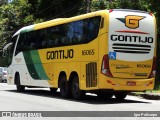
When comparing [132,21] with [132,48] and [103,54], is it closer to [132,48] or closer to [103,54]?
[132,48]

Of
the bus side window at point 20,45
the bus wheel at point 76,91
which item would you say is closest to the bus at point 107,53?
the bus wheel at point 76,91

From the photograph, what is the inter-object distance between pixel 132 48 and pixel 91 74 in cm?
195

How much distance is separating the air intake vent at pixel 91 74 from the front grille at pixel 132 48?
1104 mm

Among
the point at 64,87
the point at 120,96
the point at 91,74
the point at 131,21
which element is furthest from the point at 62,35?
the point at 131,21

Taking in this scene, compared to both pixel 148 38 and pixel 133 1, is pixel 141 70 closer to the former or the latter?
pixel 148 38

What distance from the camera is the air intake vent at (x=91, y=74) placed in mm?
17719

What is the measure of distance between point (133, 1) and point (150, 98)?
12.1 m

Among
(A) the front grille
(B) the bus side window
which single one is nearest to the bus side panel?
(A) the front grille

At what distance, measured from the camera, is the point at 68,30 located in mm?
19984

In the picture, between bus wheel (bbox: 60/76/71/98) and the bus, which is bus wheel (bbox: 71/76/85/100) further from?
bus wheel (bbox: 60/76/71/98)

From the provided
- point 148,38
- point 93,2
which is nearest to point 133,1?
point 93,2

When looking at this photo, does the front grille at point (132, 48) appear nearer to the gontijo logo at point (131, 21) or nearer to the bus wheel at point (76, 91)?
the gontijo logo at point (131, 21)

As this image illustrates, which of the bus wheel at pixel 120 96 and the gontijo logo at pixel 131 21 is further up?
the gontijo logo at pixel 131 21

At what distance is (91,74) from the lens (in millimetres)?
17953
